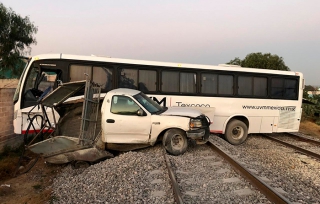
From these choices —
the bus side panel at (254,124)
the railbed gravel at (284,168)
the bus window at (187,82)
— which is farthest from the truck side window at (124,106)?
the bus side panel at (254,124)

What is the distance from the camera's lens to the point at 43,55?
9000 mm

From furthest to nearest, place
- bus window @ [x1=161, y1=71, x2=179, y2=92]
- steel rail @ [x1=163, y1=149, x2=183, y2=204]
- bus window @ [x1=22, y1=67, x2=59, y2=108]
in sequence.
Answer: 1. bus window @ [x1=161, y1=71, x2=179, y2=92]
2. bus window @ [x1=22, y1=67, x2=59, y2=108]
3. steel rail @ [x1=163, y1=149, x2=183, y2=204]

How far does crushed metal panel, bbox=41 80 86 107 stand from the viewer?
6.89m

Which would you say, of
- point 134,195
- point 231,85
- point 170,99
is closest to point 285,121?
point 231,85

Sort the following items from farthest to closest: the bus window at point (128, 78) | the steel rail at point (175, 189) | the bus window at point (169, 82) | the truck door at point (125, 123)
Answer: the bus window at point (169, 82)
the bus window at point (128, 78)
the truck door at point (125, 123)
the steel rail at point (175, 189)

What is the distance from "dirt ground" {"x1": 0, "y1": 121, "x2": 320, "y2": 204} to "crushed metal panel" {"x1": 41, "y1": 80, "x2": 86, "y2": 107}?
1.87 meters

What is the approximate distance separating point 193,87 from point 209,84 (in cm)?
69

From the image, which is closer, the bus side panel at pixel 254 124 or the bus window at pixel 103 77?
the bus window at pixel 103 77

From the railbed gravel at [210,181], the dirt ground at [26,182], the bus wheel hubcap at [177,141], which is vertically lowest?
the dirt ground at [26,182]

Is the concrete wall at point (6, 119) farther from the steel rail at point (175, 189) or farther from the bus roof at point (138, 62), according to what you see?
the steel rail at point (175, 189)

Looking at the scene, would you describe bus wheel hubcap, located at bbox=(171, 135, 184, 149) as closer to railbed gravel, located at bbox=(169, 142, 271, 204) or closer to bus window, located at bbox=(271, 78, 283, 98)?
railbed gravel, located at bbox=(169, 142, 271, 204)

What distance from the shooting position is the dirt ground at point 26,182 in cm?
532

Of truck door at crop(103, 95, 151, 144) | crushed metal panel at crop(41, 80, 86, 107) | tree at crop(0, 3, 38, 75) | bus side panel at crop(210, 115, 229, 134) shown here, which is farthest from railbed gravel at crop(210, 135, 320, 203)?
tree at crop(0, 3, 38, 75)

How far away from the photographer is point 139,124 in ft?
24.7
